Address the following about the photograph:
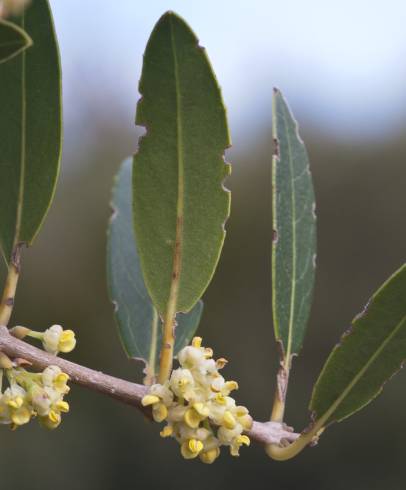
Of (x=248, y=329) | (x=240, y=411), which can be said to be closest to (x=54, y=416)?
(x=240, y=411)

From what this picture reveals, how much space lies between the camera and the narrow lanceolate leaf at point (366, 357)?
83 cm

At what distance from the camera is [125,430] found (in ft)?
20.8

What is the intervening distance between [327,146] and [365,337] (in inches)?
284

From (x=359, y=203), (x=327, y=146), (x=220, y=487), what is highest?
(x=327, y=146)

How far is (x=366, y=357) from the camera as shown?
0.87 m

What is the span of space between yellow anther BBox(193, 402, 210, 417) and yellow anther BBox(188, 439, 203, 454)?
4 cm

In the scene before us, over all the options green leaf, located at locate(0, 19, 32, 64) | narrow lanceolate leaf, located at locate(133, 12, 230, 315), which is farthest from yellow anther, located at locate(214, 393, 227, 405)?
green leaf, located at locate(0, 19, 32, 64)

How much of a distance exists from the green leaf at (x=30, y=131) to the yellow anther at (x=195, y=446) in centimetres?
35

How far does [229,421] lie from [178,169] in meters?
0.32

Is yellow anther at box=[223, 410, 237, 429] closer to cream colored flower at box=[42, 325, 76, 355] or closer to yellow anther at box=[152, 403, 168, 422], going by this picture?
yellow anther at box=[152, 403, 168, 422]

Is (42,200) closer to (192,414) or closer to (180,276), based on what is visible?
(180,276)

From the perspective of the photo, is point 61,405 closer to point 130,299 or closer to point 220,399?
point 220,399

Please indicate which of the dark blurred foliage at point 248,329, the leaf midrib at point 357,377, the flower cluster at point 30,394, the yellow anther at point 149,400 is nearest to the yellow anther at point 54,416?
the flower cluster at point 30,394

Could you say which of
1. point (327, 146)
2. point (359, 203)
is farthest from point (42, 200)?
point (327, 146)
